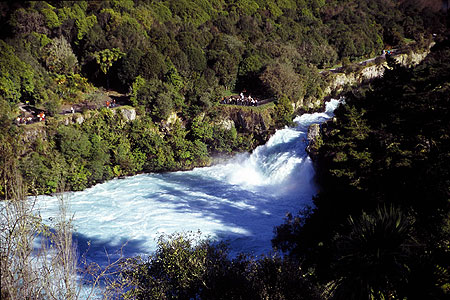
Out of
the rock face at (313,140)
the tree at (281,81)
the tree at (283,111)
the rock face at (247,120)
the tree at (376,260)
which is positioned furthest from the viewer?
the tree at (281,81)

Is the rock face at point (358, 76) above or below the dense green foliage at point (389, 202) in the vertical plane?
→ above

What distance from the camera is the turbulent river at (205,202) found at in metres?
18.9

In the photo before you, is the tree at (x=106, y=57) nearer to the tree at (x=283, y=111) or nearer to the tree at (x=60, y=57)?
the tree at (x=60, y=57)

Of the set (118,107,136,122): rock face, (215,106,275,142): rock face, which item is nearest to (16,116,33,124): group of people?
(118,107,136,122): rock face

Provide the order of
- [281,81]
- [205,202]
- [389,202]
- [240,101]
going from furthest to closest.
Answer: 1. [281,81]
2. [240,101]
3. [205,202]
4. [389,202]

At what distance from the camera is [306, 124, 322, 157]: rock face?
988 inches

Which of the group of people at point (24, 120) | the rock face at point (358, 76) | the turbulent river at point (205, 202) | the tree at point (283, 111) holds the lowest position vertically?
the turbulent river at point (205, 202)

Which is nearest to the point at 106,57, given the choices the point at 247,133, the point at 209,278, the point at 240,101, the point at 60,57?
the point at 60,57

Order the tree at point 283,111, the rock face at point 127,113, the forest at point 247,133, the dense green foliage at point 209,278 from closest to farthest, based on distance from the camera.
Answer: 1. the forest at point 247,133
2. the dense green foliage at point 209,278
3. the rock face at point 127,113
4. the tree at point 283,111

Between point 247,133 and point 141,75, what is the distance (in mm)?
11653

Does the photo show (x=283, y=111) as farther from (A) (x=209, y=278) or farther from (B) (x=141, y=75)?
(A) (x=209, y=278)

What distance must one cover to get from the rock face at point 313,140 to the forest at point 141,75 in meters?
6.26

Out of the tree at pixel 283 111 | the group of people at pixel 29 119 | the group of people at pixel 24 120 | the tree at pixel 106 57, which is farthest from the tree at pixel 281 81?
the group of people at pixel 24 120

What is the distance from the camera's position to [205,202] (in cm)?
2319
